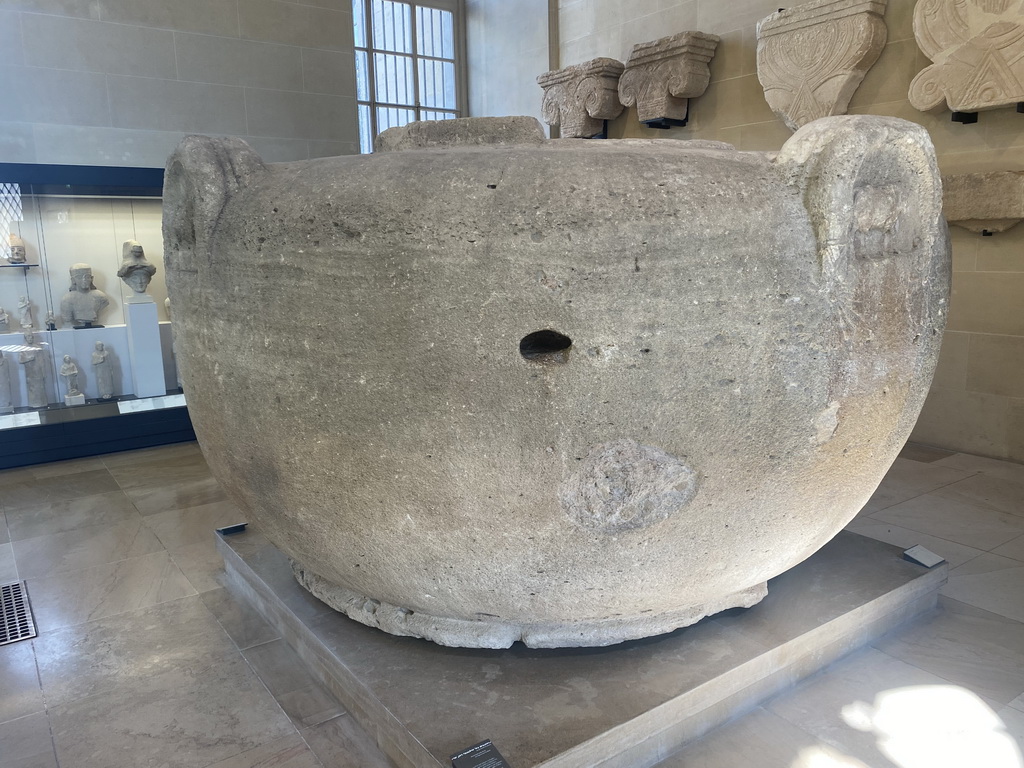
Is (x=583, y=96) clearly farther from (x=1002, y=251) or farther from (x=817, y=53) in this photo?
(x=1002, y=251)

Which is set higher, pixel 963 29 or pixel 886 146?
pixel 963 29

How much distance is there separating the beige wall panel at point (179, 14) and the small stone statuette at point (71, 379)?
2.86 meters

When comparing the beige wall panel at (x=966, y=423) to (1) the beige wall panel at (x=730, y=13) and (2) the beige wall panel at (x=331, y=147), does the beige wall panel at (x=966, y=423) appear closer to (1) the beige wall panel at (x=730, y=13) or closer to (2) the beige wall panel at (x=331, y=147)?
(1) the beige wall panel at (x=730, y=13)

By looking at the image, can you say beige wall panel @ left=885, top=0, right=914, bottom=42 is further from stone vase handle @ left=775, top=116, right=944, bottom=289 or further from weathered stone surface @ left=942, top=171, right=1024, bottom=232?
stone vase handle @ left=775, top=116, right=944, bottom=289

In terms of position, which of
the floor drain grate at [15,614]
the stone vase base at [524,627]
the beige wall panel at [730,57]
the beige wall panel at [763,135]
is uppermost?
the beige wall panel at [730,57]

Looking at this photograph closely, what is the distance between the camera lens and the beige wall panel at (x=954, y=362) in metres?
5.18

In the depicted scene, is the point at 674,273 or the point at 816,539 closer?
the point at 674,273

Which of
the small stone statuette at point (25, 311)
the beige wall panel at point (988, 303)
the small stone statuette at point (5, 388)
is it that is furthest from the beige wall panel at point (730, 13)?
the small stone statuette at point (5, 388)

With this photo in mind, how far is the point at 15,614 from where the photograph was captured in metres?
3.05

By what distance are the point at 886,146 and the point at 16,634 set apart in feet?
10.5

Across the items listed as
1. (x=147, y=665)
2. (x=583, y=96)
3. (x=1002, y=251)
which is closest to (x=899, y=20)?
(x=1002, y=251)

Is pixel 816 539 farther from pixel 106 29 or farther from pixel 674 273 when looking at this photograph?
pixel 106 29

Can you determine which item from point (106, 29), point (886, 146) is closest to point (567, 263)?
point (886, 146)

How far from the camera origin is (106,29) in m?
6.52
